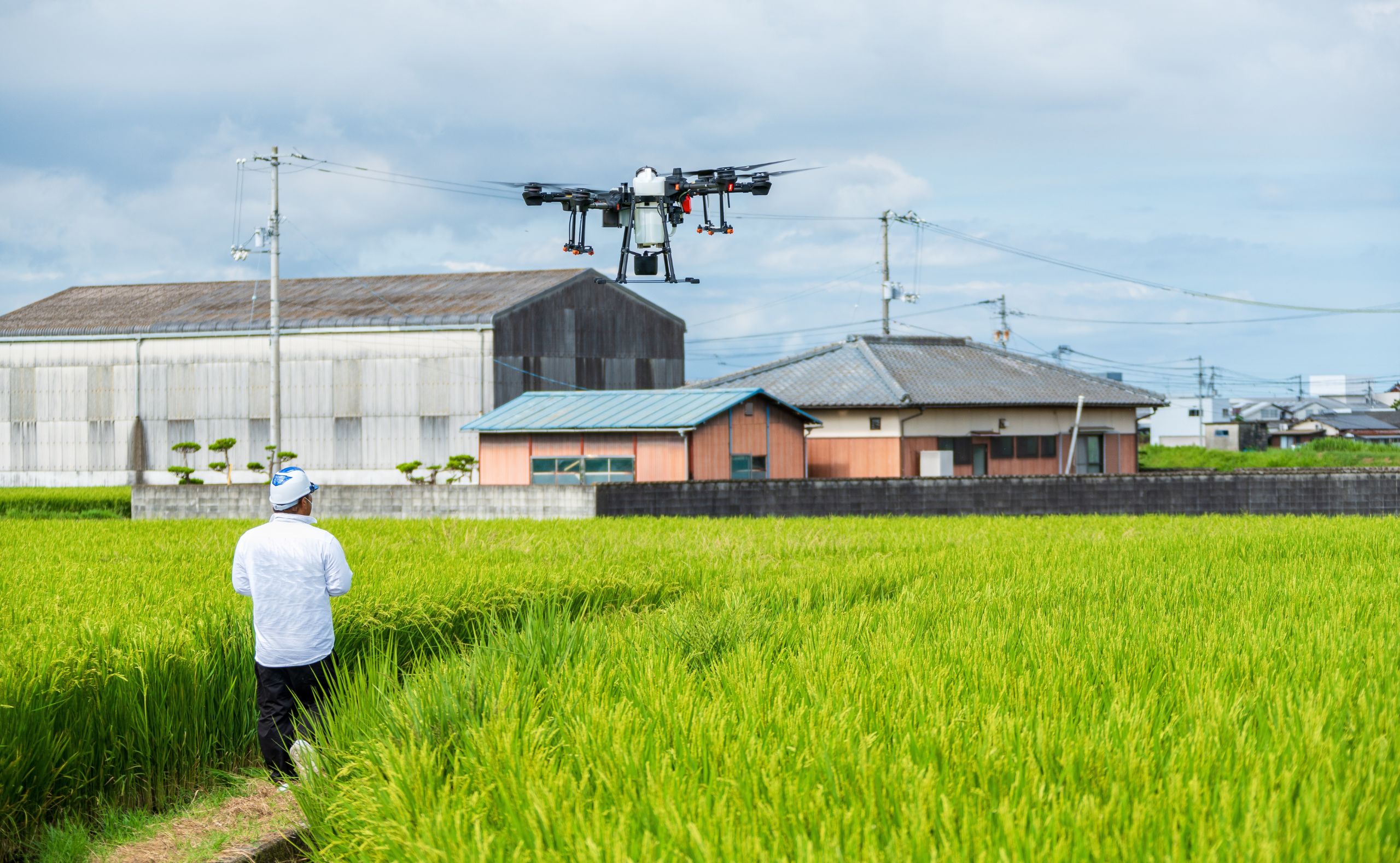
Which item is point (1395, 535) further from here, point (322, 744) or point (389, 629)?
point (322, 744)

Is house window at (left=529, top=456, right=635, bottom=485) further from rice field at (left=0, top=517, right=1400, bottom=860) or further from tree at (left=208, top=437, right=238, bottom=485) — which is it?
rice field at (left=0, top=517, right=1400, bottom=860)

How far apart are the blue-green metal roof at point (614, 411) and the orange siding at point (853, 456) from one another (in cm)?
335

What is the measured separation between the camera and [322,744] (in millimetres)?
5418

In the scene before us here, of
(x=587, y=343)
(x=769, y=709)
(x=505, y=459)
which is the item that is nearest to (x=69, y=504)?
(x=505, y=459)

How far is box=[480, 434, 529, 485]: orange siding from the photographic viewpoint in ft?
88.3

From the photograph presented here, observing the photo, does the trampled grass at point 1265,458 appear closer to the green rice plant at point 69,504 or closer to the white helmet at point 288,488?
the green rice plant at point 69,504

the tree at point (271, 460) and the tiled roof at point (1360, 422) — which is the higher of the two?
the tiled roof at point (1360, 422)

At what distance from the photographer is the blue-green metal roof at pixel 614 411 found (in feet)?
84.6

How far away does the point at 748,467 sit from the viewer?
27109 millimetres

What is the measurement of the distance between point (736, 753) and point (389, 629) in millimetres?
4865

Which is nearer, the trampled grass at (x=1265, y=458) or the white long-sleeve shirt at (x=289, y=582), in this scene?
the white long-sleeve shirt at (x=289, y=582)

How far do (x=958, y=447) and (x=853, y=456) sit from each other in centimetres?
297

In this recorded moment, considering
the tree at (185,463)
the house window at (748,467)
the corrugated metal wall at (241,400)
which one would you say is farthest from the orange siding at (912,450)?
the tree at (185,463)

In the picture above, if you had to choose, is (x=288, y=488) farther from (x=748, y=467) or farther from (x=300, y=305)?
(x=300, y=305)
